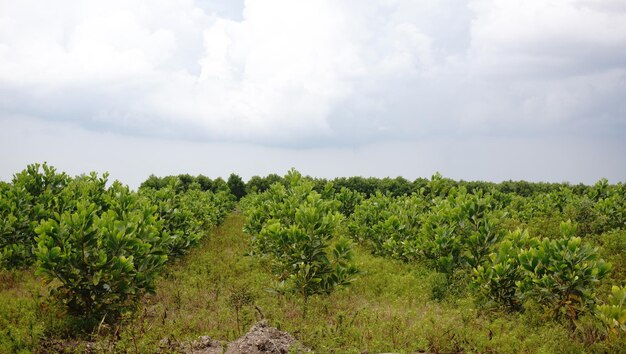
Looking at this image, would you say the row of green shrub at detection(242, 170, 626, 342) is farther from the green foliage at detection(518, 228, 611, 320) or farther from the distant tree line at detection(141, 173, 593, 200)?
the distant tree line at detection(141, 173, 593, 200)

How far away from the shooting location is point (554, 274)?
8352 mm

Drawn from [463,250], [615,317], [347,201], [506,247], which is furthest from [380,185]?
[615,317]

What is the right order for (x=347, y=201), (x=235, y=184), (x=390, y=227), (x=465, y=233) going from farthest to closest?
(x=235, y=184) → (x=347, y=201) → (x=390, y=227) → (x=465, y=233)

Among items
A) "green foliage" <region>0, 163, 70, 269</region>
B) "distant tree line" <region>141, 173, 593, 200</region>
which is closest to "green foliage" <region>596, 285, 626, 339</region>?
"green foliage" <region>0, 163, 70, 269</region>

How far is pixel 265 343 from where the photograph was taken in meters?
6.57

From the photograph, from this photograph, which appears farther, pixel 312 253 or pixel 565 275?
pixel 312 253

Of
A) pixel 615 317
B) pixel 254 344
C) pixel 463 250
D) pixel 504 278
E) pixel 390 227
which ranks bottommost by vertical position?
pixel 254 344

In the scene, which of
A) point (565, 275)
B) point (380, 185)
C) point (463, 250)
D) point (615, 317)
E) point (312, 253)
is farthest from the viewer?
point (380, 185)

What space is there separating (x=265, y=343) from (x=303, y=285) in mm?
2796

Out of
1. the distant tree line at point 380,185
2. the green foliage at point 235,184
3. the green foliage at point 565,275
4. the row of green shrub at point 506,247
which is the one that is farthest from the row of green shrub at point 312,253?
the green foliage at point 235,184

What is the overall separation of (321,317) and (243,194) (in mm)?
28411

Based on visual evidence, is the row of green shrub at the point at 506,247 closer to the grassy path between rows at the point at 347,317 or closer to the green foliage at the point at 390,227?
the green foliage at the point at 390,227

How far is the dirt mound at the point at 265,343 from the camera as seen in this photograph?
6.52 metres

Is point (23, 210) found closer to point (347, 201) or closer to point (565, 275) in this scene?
point (565, 275)
